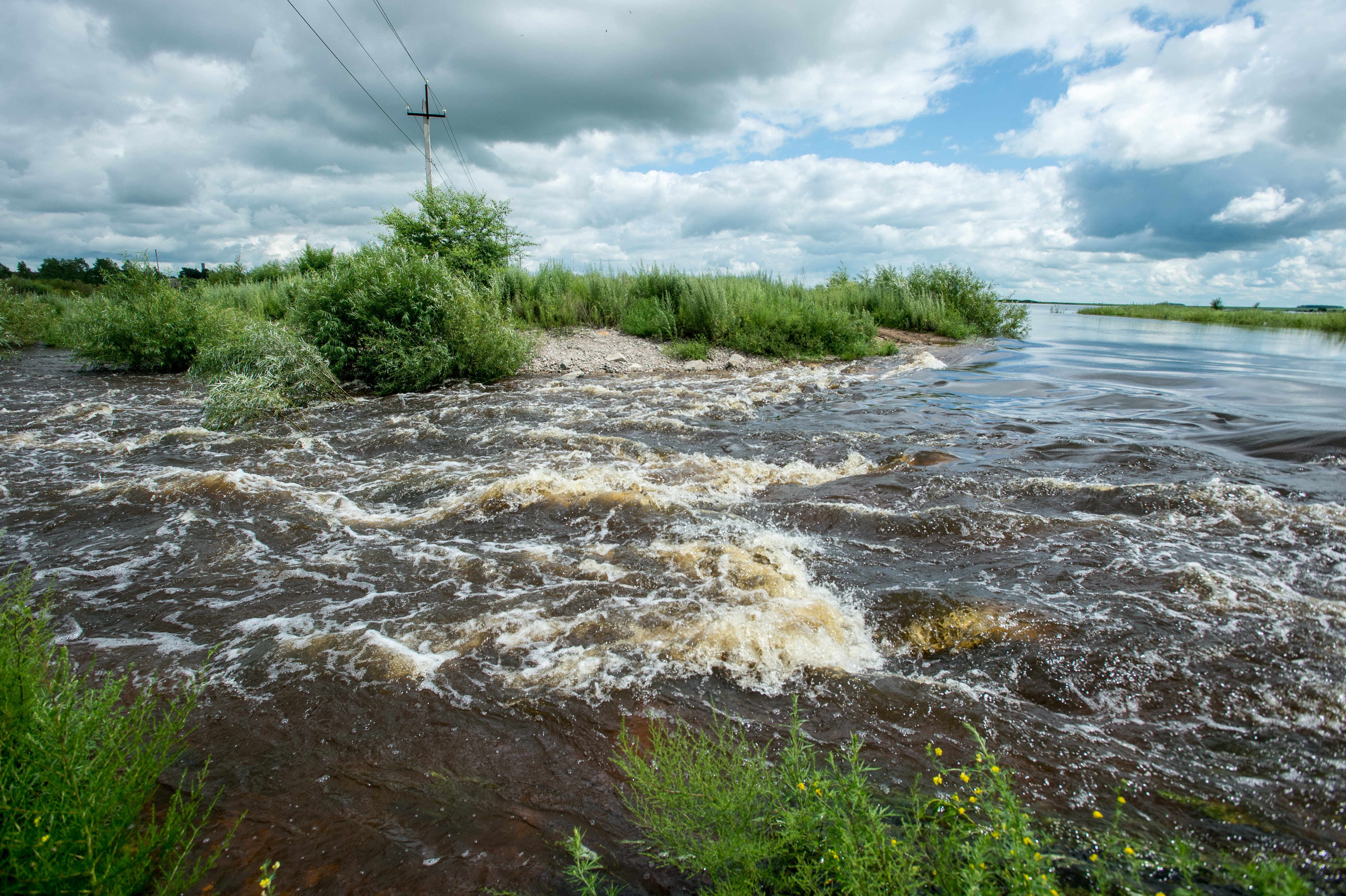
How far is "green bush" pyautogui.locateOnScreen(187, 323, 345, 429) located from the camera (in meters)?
8.84

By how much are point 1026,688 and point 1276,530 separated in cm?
308

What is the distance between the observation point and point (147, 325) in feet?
44.8

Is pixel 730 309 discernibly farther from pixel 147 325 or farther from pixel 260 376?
pixel 147 325

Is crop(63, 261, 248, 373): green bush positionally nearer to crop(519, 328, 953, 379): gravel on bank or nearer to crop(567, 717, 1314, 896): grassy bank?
crop(519, 328, 953, 379): gravel on bank

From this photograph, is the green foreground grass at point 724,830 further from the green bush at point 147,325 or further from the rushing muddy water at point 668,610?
the green bush at point 147,325

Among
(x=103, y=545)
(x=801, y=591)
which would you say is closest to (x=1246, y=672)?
(x=801, y=591)

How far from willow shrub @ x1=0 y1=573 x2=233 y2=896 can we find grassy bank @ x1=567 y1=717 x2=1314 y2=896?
121 cm

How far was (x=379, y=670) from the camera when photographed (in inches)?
122

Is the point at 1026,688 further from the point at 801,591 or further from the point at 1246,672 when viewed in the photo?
the point at 801,591

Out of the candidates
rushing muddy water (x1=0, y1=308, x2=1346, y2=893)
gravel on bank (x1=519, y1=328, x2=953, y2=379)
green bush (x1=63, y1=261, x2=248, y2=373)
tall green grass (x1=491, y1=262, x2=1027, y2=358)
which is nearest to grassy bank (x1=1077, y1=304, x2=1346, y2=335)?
tall green grass (x1=491, y1=262, x2=1027, y2=358)

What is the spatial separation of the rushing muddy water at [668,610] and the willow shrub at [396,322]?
4.02 m

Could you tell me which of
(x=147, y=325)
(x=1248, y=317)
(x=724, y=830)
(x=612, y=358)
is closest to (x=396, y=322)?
(x=612, y=358)

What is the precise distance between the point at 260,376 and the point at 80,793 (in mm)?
9376

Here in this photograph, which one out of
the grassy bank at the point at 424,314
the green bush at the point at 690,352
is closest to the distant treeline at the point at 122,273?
the grassy bank at the point at 424,314
